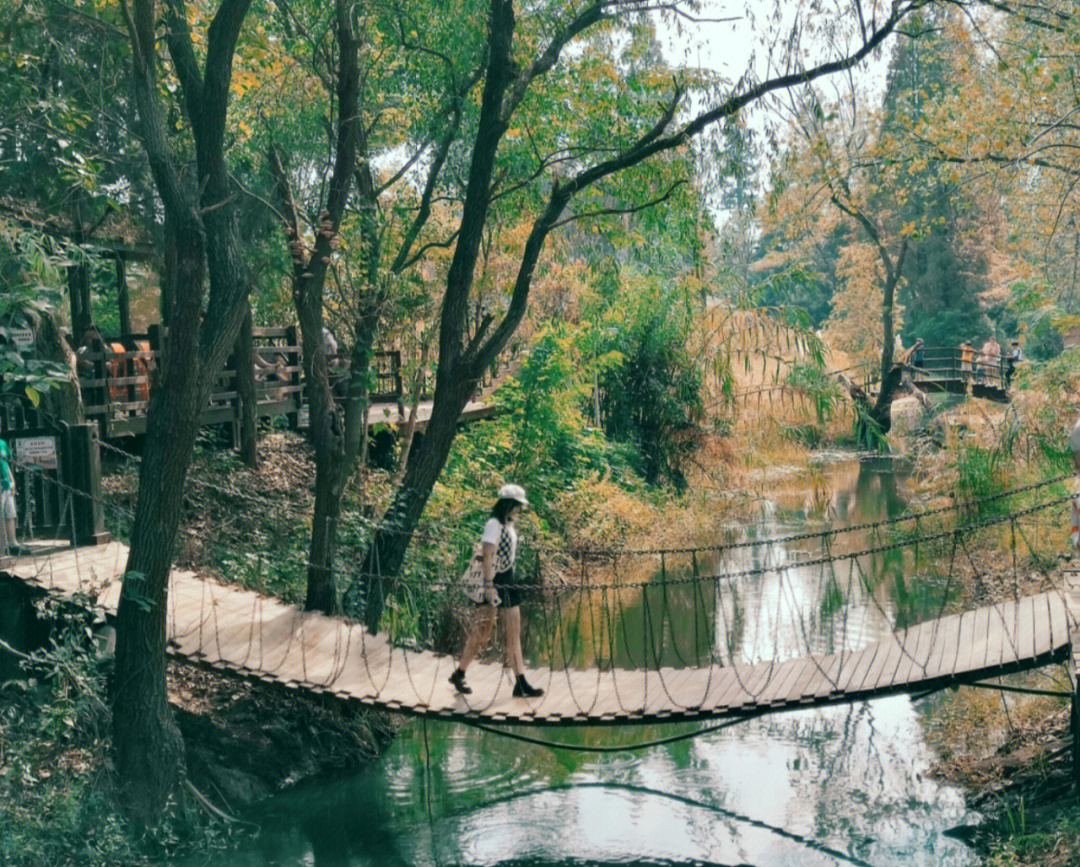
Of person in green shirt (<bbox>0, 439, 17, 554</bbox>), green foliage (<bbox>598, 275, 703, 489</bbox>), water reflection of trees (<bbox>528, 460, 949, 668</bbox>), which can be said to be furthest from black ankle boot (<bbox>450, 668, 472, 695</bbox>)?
green foliage (<bbox>598, 275, 703, 489</bbox>)

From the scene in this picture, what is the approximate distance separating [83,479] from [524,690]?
4010mm

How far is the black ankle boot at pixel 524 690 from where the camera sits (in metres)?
7.32

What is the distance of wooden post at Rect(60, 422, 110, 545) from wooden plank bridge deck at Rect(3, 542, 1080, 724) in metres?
0.44

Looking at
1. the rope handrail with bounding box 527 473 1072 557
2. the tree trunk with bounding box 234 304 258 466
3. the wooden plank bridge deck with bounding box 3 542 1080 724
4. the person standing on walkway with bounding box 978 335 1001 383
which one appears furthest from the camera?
the person standing on walkway with bounding box 978 335 1001 383

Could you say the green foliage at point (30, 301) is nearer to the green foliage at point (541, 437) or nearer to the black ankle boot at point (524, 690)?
the black ankle boot at point (524, 690)

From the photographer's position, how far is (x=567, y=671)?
7.68 meters

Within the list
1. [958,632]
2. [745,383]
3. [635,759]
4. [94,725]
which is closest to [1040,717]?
[958,632]

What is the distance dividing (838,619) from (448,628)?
14.1 feet

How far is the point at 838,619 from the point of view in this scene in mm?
12344

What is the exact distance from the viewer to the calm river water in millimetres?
7340

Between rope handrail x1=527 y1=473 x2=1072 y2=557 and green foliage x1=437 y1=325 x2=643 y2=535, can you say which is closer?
rope handrail x1=527 y1=473 x2=1072 y2=557

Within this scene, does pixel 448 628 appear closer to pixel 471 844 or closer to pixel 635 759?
pixel 635 759

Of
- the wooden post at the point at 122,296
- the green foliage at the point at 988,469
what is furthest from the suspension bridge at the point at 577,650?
the wooden post at the point at 122,296

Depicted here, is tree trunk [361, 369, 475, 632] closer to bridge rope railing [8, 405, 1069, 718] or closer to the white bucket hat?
bridge rope railing [8, 405, 1069, 718]
